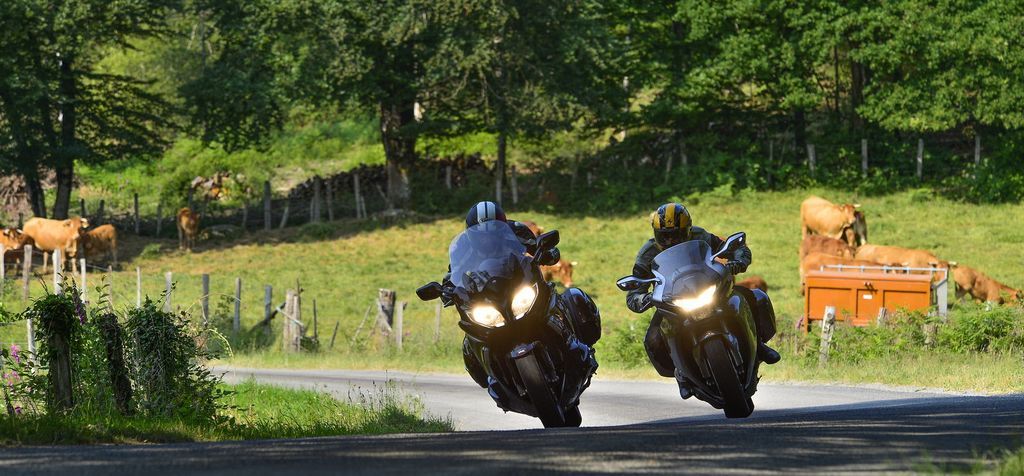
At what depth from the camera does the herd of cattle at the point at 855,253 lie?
105ft

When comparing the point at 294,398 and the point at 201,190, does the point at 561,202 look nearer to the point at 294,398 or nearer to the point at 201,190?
the point at 201,190

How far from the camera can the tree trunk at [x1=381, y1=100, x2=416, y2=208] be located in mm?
53156

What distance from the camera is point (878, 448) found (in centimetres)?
863

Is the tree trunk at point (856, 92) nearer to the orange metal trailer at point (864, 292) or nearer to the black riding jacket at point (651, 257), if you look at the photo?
the orange metal trailer at point (864, 292)

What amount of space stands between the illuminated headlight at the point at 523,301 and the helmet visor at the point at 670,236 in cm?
160

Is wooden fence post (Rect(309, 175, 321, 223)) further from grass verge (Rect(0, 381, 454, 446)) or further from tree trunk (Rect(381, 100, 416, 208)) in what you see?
grass verge (Rect(0, 381, 454, 446))

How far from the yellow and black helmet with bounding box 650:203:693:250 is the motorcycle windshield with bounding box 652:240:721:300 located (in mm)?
405

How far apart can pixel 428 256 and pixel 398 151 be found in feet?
29.7

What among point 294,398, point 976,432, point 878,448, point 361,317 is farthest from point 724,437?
point 361,317

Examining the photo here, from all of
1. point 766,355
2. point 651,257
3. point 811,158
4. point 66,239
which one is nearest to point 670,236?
point 651,257

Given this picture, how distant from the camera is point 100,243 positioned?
4512 cm

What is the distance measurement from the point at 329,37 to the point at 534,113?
7292 mm

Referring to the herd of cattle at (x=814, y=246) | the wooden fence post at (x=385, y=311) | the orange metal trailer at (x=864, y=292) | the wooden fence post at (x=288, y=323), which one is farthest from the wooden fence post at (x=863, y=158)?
the wooden fence post at (x=288, y=323)

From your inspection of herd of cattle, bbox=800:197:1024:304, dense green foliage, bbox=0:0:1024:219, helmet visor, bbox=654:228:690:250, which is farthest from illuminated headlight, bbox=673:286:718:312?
dense green foliage, bbox=0:0:1024:219
